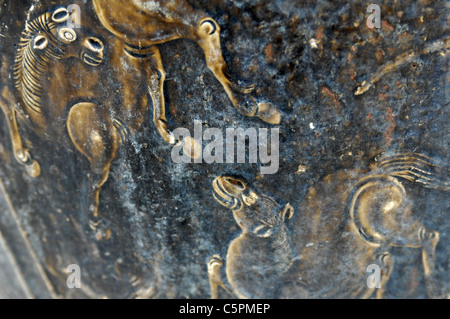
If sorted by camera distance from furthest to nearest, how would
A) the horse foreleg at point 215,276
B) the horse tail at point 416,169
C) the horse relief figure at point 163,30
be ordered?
the horse foreleg at point 215,276, the horse tail at point 416,169, the horse relief figure at point 163,30

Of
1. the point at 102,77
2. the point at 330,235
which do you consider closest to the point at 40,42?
the point at 102,77

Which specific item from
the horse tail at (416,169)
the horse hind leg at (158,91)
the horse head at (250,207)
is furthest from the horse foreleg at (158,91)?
the horse tail at (416,169)

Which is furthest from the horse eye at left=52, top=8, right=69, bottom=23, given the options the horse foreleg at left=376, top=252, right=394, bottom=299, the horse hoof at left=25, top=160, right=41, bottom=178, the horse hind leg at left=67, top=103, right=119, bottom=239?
the horse foreleg at left=376, top=252, right=394, bottom=299

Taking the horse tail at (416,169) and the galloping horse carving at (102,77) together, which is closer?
the galloping horse carving at (102,77)

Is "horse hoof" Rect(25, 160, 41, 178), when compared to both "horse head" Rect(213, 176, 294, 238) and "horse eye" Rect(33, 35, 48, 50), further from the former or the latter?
"horse head" Rect(213, 176, 294, 238)

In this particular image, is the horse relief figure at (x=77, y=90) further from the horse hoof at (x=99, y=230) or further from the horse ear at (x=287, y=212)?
the horse ear at (x=287, y=212)
